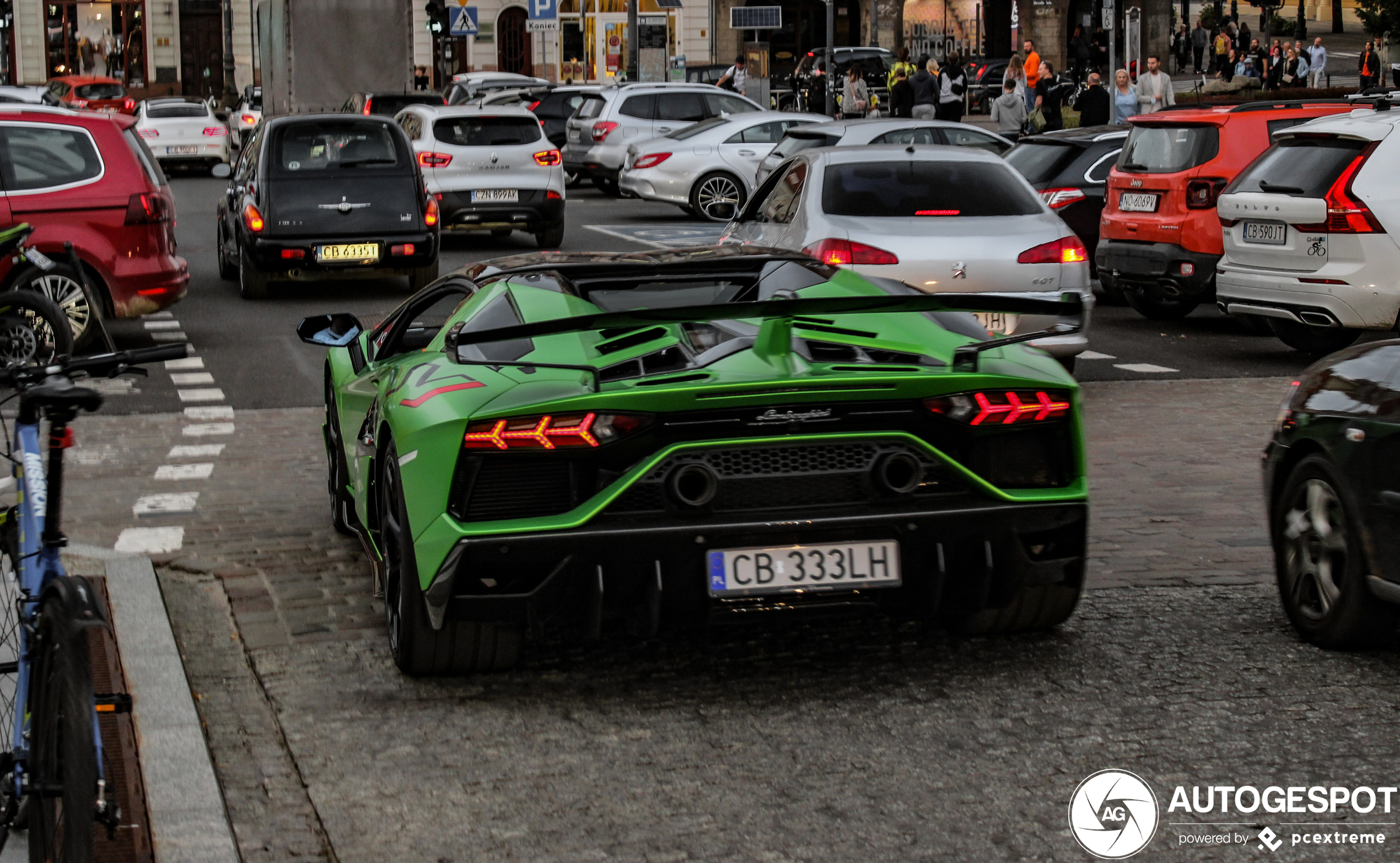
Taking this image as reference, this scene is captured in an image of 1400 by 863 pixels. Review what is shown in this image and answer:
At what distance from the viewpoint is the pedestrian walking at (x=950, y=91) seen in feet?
107

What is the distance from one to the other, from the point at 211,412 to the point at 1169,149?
24.5ft

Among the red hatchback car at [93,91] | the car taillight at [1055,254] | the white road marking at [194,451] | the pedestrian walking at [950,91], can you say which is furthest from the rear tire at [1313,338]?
the red hatchback car at [93,91]

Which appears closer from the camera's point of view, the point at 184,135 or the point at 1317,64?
the point at 184,135

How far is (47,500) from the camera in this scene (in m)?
3.77

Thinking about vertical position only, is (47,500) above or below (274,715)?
above

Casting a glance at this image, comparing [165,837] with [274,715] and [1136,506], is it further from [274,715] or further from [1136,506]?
[1136,506]

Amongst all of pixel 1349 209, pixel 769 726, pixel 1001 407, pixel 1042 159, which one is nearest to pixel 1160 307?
pixel 1042 159

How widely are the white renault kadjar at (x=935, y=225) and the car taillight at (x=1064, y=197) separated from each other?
15.5ft

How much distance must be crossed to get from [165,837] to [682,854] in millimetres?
1161

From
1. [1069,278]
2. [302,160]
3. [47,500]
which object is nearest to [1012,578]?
[47,500]

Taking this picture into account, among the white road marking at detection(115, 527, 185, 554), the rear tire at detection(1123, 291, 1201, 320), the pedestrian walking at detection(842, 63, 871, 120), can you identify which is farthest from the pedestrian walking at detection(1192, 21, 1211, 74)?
the white road marking at detection(115, 527, 185, 554)

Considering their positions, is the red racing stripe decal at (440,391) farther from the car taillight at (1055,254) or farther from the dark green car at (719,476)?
the car taillight at (1055,254)

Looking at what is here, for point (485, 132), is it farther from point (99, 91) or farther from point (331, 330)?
point (99, 91)

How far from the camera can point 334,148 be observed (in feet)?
56.1
